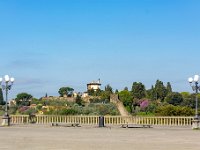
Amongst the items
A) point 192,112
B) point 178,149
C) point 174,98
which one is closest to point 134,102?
point 174,98

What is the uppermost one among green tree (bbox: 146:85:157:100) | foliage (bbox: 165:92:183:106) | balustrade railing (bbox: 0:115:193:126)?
green tree (bbox: 146:85:157:100)

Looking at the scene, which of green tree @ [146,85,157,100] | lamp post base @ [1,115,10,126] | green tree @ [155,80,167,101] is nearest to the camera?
lamp post base @ [1,115,10,126]

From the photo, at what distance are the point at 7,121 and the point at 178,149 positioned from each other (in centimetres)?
2189

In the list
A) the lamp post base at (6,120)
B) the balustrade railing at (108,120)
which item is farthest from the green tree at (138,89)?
the lamp post base at (6,120)

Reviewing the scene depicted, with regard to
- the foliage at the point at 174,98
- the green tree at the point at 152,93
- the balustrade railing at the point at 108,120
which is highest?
the green tree at the point at 152,93

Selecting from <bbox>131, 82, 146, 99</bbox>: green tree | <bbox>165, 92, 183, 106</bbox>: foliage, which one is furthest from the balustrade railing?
<bbox>131, 82, 146, 99</bbox>: green tree

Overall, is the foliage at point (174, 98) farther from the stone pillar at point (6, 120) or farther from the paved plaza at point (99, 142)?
the paved plaza at point (99, 142)

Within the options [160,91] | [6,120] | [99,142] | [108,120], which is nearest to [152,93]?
[160,91]

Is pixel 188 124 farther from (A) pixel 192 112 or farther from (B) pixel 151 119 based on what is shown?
(A) pixel 192 112

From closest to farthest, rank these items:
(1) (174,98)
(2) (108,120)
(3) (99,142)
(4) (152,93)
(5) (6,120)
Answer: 1. (3) (99,142)
2. (5) (6,120)
3. (2) (108,120)
4. (1) (174,98)
5. (4) (152,93)

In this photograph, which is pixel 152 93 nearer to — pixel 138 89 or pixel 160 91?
pixel 160 91

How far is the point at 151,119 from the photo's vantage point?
37406mm

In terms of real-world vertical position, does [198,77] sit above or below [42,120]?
above

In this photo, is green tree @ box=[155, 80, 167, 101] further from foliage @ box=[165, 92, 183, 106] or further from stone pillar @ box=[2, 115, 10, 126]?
stone pillar @ box=[2, 115, 10, 126]
